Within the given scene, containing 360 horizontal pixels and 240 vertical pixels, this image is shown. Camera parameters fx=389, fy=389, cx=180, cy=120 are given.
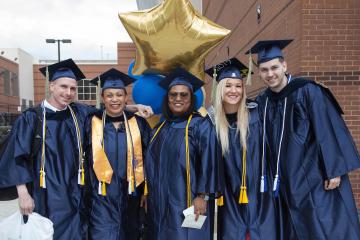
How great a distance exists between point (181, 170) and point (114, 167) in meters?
0.60

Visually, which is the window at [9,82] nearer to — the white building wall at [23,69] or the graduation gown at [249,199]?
the white building wall at [23,69]

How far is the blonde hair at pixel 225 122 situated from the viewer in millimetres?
3125

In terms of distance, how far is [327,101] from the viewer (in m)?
3.15

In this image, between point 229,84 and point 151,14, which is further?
point 151,14

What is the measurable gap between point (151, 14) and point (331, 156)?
231 cm

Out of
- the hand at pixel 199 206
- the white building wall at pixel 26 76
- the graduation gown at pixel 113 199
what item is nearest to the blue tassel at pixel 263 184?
the hand at pixel 199 206

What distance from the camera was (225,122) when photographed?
318 cm

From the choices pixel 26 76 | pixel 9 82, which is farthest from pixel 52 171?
pixel 26 76

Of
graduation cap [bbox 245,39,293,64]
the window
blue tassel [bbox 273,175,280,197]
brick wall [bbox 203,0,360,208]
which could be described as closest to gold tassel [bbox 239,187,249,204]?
blue tassel [bbox 273,175,280,197]

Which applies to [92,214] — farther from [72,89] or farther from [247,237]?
[247,237]

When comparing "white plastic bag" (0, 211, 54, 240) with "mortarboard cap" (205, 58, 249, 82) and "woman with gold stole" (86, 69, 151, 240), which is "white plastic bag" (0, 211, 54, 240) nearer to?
"woman with gold stole" (86, 69, 151, 240)

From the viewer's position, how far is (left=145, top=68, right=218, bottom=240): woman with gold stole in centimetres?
310

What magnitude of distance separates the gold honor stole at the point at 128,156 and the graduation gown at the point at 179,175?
186 mm

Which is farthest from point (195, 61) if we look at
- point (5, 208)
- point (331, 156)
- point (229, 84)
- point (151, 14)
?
point (5, 208)
